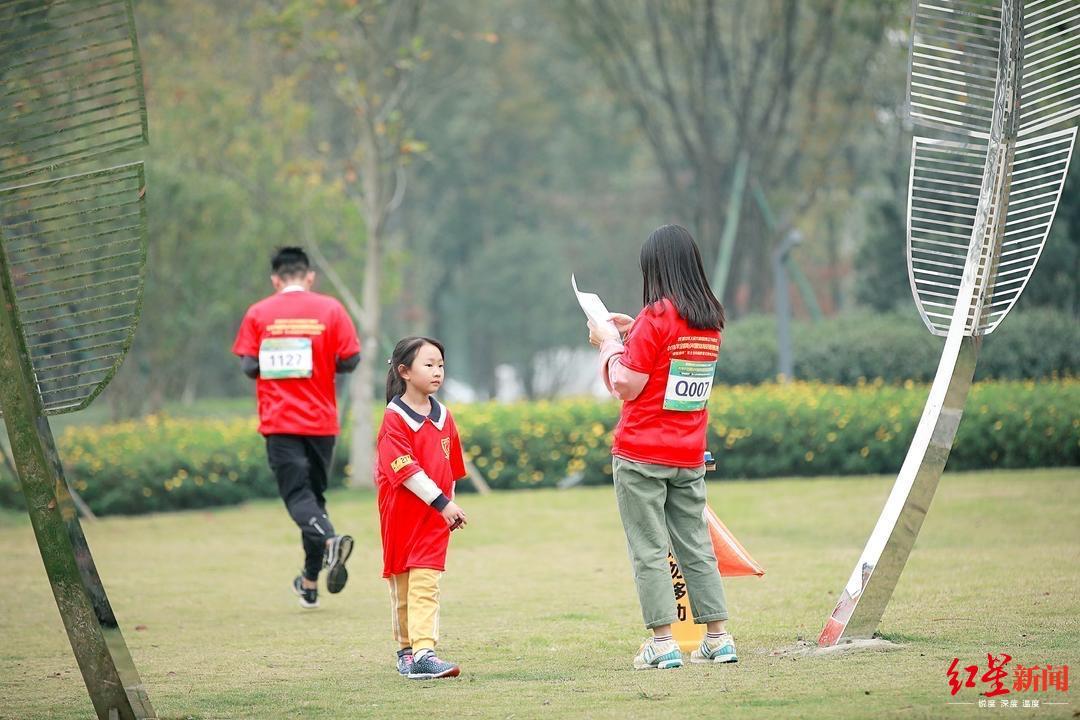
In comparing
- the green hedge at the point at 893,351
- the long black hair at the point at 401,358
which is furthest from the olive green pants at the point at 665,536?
the green hedge at the point at 893,351

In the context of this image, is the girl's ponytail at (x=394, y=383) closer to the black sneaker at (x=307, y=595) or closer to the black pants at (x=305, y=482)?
the black pants at (x=305, y=482)

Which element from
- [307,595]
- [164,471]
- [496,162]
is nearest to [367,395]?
[164,471]

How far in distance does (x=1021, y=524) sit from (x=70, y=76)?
7.54 metres

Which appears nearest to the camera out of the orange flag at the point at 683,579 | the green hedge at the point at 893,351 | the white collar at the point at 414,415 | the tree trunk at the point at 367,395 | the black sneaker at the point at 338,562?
the white collar at the point at 414,415

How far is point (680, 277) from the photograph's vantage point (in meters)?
5.16

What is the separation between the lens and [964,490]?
11547 mm

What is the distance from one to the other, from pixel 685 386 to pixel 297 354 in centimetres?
307

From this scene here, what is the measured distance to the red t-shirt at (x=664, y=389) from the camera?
16.7ft

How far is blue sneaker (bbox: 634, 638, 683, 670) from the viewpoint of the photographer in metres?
5.07

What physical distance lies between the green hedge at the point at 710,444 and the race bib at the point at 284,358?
6174 mm

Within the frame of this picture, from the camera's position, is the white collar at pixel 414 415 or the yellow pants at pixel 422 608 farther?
the white collar at pixel 414 415

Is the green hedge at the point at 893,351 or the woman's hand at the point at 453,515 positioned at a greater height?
the woman's hand at the point at 453,515

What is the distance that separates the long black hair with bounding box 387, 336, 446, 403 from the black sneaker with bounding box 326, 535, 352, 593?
6.48 feet

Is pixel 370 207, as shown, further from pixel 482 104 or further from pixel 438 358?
pixel 482 104
